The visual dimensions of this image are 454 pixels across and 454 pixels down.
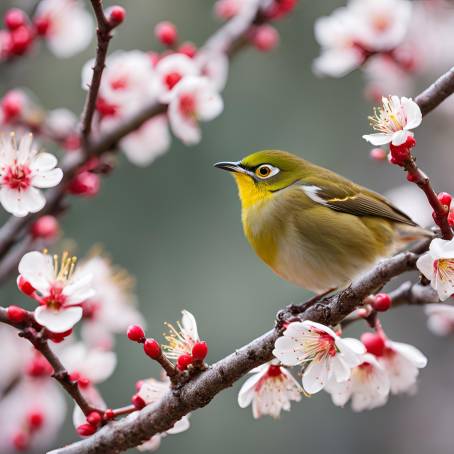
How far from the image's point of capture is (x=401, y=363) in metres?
2.13

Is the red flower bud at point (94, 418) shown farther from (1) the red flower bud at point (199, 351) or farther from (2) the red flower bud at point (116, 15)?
(2) the red flower bud at point (116, 15)

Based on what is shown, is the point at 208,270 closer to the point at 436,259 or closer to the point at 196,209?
the point at 196,209

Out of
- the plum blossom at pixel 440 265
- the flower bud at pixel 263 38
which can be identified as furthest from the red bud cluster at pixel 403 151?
the flower bud at pixel 263 38

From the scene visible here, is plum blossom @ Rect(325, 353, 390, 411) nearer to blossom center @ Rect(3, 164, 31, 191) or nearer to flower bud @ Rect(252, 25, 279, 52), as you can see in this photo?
blossom center @ Rect(3, 164, 31, 191)

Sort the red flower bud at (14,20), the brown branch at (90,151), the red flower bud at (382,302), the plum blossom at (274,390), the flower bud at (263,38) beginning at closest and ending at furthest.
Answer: the red flower bud at (382,302) < the plum blossom at (274,390) < the brown branch at (90,151) < the red flower bud at (14,20) < the flower bud at (263,38)

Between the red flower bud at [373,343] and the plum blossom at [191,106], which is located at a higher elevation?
the plum blossom at [191,106]

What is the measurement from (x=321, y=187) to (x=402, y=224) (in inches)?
13.2

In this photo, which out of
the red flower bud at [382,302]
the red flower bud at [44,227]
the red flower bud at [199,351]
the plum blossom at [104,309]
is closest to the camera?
the red flower bud at [199,351]

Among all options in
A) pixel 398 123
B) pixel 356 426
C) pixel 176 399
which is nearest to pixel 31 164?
pixel 176 399

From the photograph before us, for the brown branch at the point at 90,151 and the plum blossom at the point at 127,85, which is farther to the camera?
the plum blossom at the point at 127,85

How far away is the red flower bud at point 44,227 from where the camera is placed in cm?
250

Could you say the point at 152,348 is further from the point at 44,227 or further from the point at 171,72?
the point at 171,72

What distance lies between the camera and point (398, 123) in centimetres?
164

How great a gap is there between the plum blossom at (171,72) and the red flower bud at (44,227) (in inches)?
24.0
